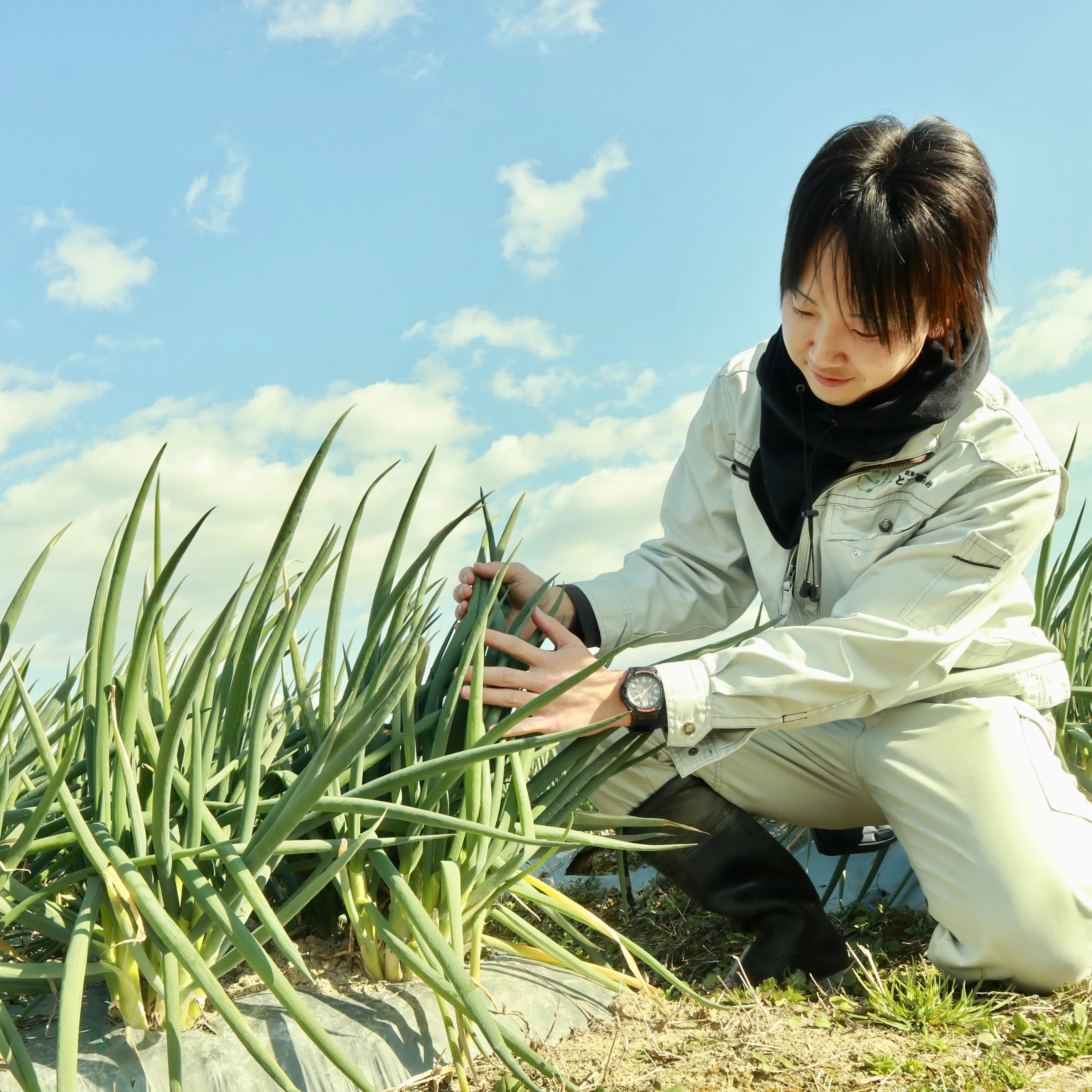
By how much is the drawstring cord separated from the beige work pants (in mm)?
238

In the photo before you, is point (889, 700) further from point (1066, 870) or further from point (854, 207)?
point (854, 207)

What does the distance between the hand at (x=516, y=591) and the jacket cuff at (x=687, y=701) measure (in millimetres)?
254

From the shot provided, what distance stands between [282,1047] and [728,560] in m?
1.28

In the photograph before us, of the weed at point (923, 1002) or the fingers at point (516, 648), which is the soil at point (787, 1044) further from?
the fingers at point (516, 648)

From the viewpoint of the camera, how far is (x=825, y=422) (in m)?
1.80

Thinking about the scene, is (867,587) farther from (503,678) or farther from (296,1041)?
(296,1041)

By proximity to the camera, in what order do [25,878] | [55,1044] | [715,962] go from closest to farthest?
[55,1044] → [25,878] → [715,962]

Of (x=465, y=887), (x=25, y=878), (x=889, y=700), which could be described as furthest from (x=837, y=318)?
(x=25, y=878)

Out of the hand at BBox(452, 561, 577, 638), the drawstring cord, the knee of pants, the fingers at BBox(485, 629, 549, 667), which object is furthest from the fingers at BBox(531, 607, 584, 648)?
the knee of pants

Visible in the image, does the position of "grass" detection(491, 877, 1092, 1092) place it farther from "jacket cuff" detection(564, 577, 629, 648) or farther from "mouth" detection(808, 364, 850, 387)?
"mouth" detection(808, 364, 850, 387)

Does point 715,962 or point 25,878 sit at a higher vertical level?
point 25,878

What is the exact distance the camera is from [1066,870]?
5.37 ft

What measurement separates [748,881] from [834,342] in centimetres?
89

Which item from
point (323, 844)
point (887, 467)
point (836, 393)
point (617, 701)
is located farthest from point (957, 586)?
point (323, 844)
